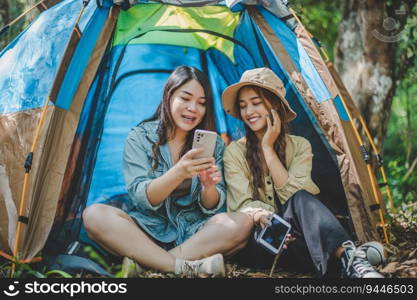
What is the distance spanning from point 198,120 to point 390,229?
4.45 feet

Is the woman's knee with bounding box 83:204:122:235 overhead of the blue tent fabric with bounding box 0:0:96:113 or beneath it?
beneath

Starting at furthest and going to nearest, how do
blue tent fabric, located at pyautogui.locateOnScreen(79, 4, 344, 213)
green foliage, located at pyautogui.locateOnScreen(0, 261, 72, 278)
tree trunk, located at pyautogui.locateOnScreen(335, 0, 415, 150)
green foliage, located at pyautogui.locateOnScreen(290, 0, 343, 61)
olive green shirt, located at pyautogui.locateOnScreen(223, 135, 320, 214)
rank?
green foliage, located at pyautogui.locateOnScreen(290, 0, 343, 61), tree trunk, located at pyautogui.locateOnScreen(335, 0, 415, 150), blue tent fabric, located at pyautogui.locateOnScreen(79, 4, 344, 213), olive green shirt, located at pyautogui.locateOnScreen(223, 135, 320, 214), green foliage, located at pyautogui.locateOnScreen(0, 261, 72, 278)

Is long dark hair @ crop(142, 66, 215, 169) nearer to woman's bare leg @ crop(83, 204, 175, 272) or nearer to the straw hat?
the straw hat

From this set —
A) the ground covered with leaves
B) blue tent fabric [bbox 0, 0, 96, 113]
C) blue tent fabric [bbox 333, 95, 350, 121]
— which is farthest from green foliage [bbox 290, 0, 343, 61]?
blue tent fabric [bbox 0, 0, 96, 113]

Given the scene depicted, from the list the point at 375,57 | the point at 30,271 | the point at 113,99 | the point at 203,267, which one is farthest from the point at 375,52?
the point at 30,271

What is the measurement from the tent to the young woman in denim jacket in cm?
34

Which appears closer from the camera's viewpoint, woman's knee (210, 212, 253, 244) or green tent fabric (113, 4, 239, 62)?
woman's knee (210, 212, 253, 244)

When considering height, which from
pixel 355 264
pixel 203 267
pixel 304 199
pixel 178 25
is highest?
pixel 178 25

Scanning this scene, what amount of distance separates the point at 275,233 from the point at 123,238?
2.30 ft

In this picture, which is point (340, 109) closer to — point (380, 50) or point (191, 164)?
point (191, 164)

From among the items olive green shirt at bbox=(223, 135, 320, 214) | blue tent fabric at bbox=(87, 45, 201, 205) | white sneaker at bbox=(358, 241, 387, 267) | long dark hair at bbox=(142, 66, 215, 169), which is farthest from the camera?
blue tent fabric at bbox=(87, 45, 201, 205)

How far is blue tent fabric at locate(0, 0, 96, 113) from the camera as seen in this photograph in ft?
9.08

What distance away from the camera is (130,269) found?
2.36 m

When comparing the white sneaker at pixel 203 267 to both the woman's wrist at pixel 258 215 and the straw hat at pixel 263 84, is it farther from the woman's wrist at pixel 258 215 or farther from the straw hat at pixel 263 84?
the straw hat at pixel 263 84
